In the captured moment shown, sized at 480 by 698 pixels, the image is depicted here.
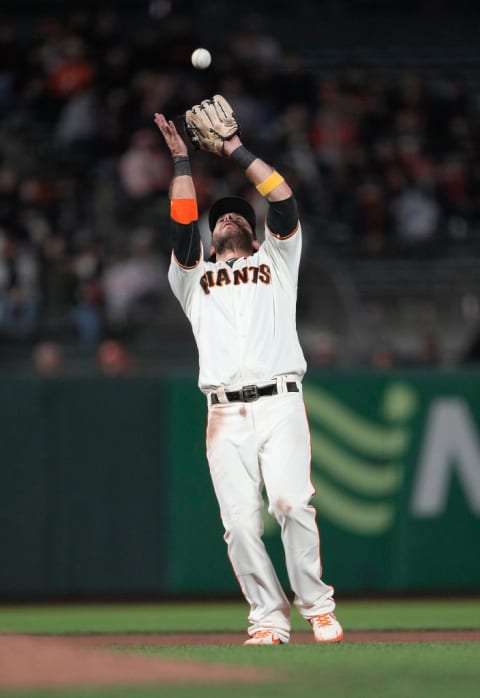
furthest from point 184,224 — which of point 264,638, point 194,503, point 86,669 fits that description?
point 194,503

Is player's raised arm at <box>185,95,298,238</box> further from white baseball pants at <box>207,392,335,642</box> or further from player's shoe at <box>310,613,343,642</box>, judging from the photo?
player's shoe at <box>310,613,343,642</box>

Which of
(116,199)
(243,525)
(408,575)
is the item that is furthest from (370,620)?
(116,199)

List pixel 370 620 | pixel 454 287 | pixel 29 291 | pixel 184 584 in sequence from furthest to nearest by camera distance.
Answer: pixel 454 287, pixel 29 291, pixel 184 584, pixel 370 620

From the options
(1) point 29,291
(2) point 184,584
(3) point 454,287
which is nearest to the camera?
(2) point 184,584

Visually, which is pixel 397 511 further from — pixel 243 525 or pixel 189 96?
pixel 189 96

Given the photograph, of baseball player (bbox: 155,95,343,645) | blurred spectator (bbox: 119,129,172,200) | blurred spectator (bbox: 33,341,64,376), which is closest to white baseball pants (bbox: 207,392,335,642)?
baseball player (bbox: 155,95,343,645)

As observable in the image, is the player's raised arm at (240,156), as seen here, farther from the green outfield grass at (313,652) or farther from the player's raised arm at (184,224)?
the green outfield grass at (313,652)

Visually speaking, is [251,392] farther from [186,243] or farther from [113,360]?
[113,360]
